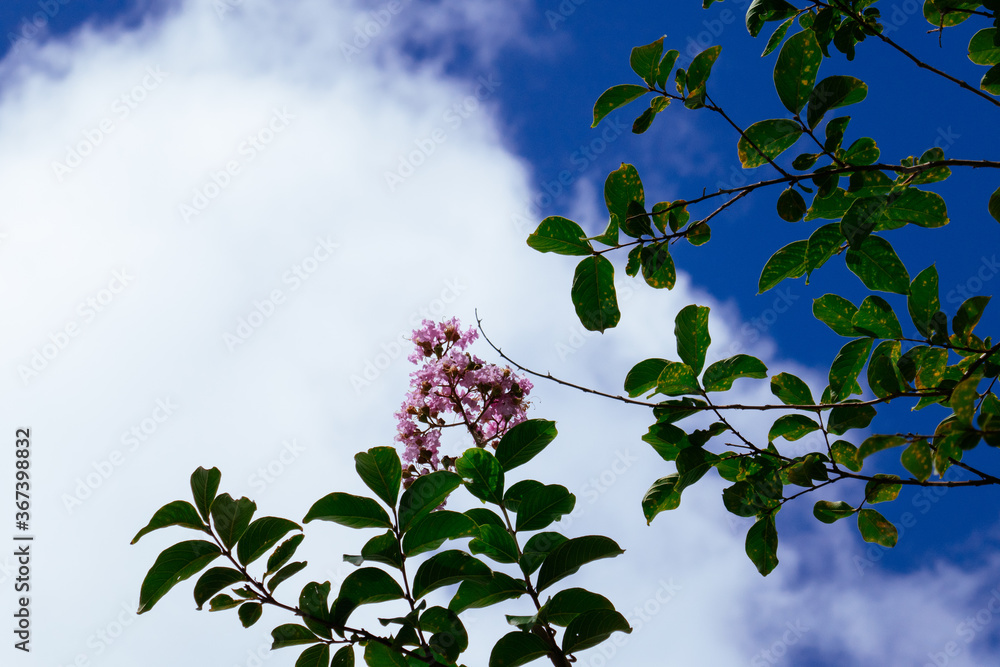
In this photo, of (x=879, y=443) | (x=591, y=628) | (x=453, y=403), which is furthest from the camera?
(x=453, y=403)

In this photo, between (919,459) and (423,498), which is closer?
(919,459)

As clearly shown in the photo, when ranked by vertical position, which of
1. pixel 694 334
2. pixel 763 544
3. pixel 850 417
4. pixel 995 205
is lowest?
pixel 763 544

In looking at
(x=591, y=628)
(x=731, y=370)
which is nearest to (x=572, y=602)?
(x=591, y=628)

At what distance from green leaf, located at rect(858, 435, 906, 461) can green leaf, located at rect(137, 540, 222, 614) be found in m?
1.23

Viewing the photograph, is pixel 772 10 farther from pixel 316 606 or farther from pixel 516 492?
pixel 316 606

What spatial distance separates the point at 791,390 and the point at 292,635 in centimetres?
126

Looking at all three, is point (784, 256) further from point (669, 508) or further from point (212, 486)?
point (212, 486)

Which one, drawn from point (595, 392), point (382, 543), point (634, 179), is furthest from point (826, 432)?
point (382, 543)

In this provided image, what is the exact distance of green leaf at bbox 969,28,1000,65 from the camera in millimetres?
1694

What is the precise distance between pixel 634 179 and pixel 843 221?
0.45 meters

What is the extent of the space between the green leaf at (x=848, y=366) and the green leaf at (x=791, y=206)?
331 mm

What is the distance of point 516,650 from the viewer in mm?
1244

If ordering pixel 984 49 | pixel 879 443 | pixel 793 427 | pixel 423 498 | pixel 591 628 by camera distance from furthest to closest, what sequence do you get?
pixel 984 49 → pixel 793 427 → pixel 423 498 → pixel 591 628 → pixel 879 443

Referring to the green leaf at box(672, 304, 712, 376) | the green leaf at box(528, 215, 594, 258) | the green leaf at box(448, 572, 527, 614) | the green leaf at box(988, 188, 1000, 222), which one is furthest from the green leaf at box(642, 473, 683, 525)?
the green leaf at box(988, 188, 1000, 222)
